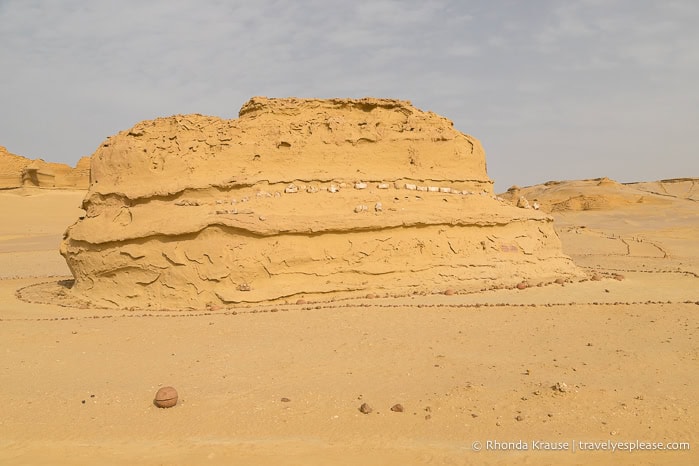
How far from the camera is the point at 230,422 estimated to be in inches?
164

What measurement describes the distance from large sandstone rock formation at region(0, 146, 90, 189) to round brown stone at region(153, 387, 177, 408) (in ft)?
135

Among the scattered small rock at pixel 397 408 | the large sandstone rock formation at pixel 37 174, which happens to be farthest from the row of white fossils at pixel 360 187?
the large sandstone rock formation at pixel 37 174

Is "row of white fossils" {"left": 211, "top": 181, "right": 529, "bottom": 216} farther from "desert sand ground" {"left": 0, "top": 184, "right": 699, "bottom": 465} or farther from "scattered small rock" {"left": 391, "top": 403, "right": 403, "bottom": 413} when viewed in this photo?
"scattered small rock" {"left": 391, "top": 403, "right": 403, "bottom": 413}

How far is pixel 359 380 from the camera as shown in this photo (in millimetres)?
4875

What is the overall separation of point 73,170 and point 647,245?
1544 inches

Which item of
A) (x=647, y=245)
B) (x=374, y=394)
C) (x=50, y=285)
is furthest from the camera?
(x=647, y=245)

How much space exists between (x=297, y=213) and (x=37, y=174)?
37736 millimetres

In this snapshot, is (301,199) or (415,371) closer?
(415,371)

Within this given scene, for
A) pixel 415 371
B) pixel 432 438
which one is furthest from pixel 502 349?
pixel 432 438

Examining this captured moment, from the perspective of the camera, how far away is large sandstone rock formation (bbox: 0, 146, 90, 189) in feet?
130

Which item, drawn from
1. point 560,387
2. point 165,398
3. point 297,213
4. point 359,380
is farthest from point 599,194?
point 165,398

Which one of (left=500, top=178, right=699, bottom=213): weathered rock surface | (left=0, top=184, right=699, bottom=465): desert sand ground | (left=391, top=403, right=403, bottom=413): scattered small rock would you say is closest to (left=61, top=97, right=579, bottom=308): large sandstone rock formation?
(left=0, top=184, right=699, bottom=465): desert sand ground

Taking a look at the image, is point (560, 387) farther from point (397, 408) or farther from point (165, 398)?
point (165, 398)

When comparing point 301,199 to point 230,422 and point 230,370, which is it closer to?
point 230,370
